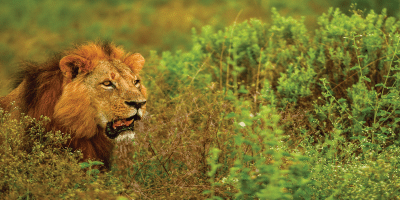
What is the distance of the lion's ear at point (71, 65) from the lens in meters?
4.02

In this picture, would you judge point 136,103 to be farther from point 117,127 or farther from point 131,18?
point 131,18

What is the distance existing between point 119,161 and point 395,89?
113 inches

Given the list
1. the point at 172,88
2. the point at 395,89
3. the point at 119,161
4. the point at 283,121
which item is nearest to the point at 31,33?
the point at 172,88

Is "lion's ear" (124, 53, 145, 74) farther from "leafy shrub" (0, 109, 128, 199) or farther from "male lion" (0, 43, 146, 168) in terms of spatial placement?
"leafy shrub" (0, 109, 128, 199)

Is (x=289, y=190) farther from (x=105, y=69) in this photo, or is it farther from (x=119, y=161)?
(x=119, y=161)

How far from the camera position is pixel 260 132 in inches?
131

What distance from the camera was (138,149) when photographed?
15.6ft

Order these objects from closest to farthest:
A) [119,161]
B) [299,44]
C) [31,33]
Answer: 1. [119,161]
2. [299,44]
3. [31,33]

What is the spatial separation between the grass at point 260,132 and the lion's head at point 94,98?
0.32 metres

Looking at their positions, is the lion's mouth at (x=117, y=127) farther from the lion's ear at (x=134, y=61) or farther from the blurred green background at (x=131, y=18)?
the blurred green background at (x=131, y=18)

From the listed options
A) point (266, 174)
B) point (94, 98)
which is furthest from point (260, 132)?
point (94, 98)

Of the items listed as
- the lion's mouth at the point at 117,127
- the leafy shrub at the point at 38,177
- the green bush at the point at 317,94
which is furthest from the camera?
the lion's mouth at the point at 117,127

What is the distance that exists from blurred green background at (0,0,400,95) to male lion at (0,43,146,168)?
5911 millimetres

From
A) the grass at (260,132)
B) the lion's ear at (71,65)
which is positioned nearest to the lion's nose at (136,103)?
the grass at (260,132)
